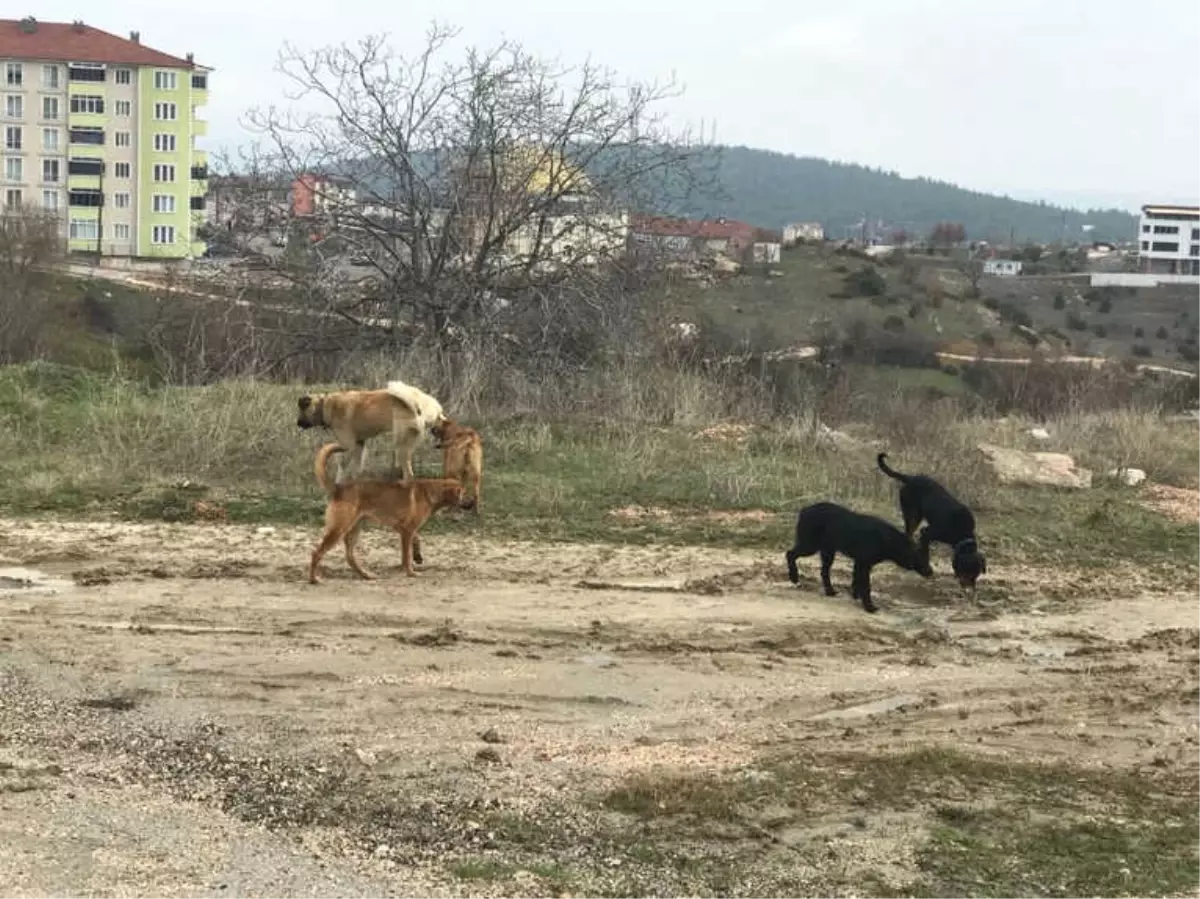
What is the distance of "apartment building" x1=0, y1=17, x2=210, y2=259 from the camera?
79875 mm

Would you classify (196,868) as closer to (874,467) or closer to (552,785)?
(552,785)

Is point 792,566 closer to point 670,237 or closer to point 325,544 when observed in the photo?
point 325,544

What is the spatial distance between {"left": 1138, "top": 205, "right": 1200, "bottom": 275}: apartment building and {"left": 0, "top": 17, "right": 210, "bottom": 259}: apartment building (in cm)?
7007

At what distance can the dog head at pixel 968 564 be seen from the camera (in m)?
8.45

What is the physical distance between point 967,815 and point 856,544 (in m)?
3.43

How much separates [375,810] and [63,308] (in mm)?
42651

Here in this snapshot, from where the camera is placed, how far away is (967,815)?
495cm

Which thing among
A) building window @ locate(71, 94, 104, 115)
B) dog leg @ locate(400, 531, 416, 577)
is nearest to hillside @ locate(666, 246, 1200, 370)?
dog leg @ locate(400, 531, 416, 577)

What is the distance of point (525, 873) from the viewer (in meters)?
4.32

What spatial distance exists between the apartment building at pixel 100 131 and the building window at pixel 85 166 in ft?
0.20

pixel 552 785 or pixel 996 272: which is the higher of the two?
pixel 996 272

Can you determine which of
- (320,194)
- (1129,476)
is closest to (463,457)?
(1129,476)

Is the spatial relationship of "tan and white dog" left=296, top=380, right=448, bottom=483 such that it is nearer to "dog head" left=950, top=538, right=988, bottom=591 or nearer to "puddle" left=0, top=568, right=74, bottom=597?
"puddle" left=0, top=568, right=74, bottom=597

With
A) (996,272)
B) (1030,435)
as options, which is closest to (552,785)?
(1030,435)
